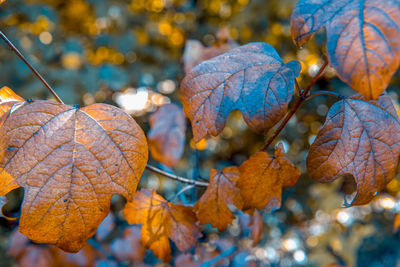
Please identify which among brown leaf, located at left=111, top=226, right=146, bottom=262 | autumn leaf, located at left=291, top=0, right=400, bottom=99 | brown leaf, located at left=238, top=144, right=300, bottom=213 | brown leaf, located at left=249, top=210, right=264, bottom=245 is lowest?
brown leaf, located at left=111, top=226, right=146, bottom=262

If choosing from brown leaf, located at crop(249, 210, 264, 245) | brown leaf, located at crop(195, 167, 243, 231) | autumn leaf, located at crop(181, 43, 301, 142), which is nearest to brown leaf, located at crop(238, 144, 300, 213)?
brown leaf, located at crop(195, 167, 243, 231)

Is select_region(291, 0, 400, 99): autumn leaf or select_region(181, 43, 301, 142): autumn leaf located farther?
select_region(181, 43, 301, 142): autumn leaf

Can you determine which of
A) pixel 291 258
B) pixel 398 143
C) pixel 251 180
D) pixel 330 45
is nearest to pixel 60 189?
pixel 251 180

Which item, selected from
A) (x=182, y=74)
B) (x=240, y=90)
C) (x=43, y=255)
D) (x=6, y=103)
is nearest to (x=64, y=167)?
(x=6, y=103)

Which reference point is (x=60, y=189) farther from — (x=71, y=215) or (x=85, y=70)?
(x=85, y=70)

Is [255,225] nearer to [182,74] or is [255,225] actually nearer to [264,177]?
[264,177]

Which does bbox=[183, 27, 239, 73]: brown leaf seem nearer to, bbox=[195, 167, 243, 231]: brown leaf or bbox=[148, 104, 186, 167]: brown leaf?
bbox=[148, 104, 186, 167]: brown leaf
